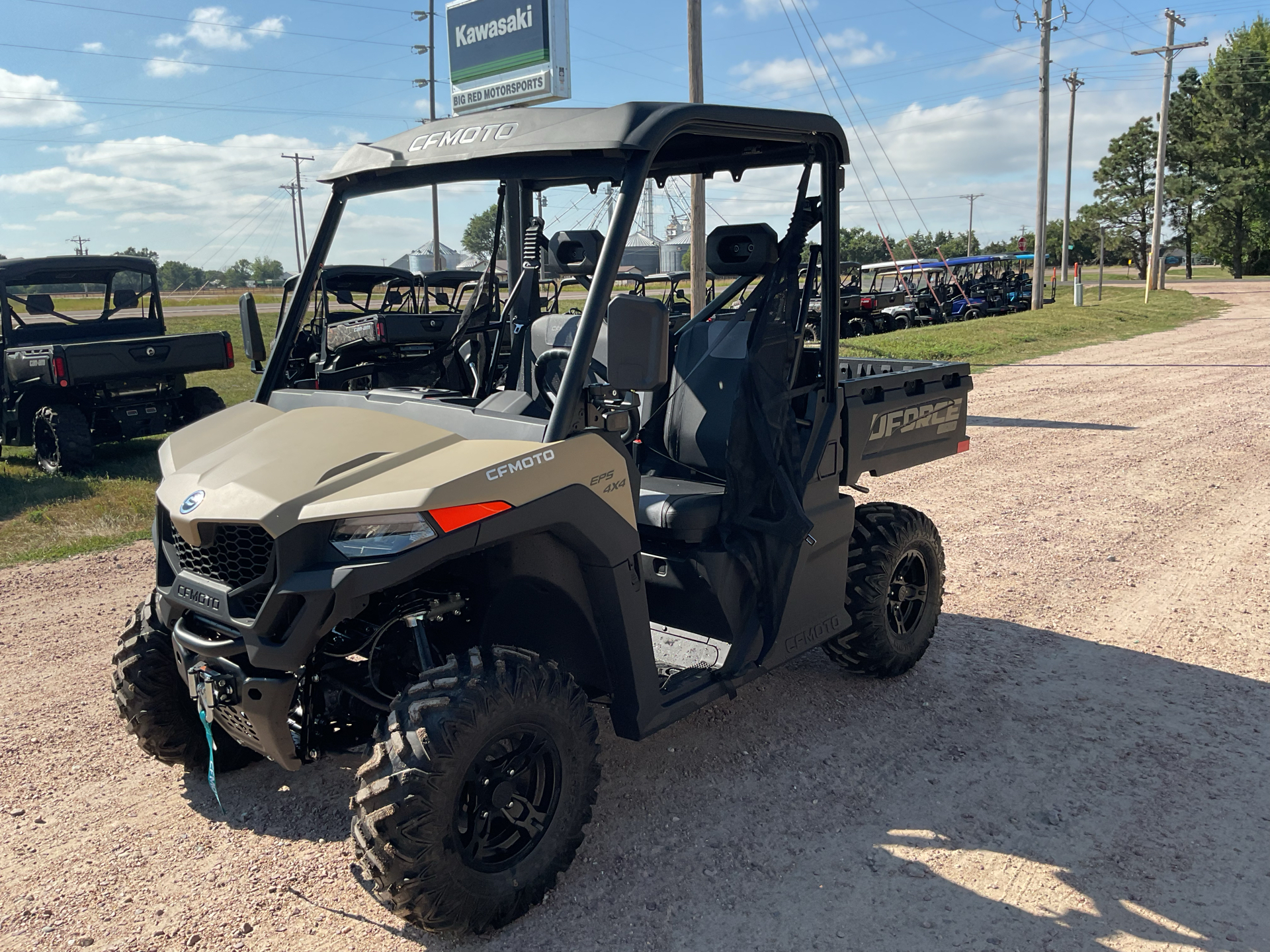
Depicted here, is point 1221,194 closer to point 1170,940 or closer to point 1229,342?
point 1229,342

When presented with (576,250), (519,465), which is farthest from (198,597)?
→ (576,250)

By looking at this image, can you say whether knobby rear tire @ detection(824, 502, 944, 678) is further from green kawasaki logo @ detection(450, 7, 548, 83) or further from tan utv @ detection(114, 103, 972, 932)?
green kawasaki logo @ detection(450, 7, 548, 83)

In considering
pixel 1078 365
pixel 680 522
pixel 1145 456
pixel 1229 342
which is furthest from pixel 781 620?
pixel 1229 342

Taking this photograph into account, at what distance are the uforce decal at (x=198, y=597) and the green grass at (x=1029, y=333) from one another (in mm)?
11125

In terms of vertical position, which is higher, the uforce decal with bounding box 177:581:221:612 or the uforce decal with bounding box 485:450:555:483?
the uforce decal with bounding box 485:450:555:483

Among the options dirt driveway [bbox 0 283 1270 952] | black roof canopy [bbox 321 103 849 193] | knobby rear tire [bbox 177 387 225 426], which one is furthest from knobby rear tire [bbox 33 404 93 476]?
black roof canopy [bbox 321 103 849 193]

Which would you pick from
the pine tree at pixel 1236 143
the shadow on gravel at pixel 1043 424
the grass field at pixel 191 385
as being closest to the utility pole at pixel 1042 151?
the grass field at pixel 191 385

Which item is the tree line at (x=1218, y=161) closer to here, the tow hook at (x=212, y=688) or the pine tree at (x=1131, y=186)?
the pine tree at (x=1131, y=186)

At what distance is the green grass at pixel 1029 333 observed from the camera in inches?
692

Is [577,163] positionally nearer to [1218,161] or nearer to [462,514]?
[462,514]

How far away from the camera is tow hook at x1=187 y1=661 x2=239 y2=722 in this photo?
2760 millimetres

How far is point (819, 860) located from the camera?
10.6 ft

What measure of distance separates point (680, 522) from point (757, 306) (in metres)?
0.98

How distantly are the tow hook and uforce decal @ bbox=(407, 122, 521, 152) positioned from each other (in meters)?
1.85
